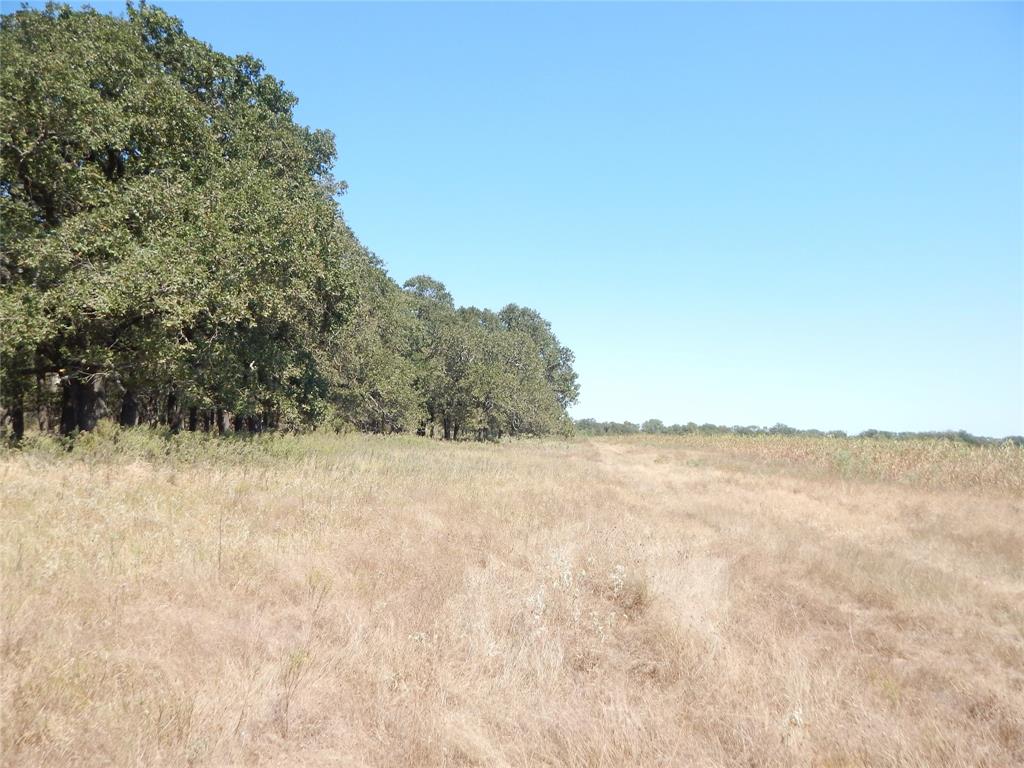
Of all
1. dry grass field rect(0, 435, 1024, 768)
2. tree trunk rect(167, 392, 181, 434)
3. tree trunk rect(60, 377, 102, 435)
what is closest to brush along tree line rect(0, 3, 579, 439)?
tree trunk rect(60, 377, 102, 435)

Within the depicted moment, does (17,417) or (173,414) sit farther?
(173,414)

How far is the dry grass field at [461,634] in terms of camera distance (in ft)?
11.0

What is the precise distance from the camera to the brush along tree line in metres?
11.2

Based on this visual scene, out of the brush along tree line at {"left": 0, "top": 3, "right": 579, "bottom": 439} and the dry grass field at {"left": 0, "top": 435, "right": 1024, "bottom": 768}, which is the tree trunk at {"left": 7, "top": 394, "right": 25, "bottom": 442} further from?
the dry grass field at {"left": 0, "top": 435, "right": 1024, "bottom": 768}

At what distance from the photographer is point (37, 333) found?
1011 cm

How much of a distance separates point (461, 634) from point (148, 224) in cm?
1291

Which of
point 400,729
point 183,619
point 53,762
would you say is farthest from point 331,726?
point 183,619

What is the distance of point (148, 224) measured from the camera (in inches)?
484

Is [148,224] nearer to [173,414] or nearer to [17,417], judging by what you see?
[17,417]

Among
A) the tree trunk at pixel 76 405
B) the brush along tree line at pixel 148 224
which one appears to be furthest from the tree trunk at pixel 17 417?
the tree trunk at pixel 76 405

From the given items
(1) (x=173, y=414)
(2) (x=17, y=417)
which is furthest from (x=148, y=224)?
(1) (x=173, y=414)

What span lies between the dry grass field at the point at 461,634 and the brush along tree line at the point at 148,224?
3620 millimetres

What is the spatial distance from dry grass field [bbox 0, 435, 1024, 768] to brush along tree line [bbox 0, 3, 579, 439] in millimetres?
3620

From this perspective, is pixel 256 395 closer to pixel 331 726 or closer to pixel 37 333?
pixel 37 333
